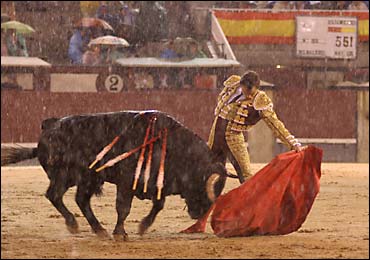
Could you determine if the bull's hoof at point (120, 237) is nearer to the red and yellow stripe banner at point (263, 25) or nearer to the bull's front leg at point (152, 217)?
the bull's front leg at point (152, 217)

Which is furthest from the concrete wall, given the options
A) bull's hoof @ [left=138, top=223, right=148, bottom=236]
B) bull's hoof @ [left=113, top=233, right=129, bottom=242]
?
bull's hoof @ [left=113, top=233, right=129, bottom=242]

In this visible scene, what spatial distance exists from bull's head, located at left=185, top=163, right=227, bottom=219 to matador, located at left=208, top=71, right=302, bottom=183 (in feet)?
1.29

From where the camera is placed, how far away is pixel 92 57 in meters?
15.1

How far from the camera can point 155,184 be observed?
227 inches

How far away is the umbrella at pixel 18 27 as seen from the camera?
1473cm

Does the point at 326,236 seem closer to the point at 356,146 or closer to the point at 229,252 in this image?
the point at 229,252

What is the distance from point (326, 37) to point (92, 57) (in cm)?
373

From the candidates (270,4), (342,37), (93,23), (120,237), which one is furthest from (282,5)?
(120,237)

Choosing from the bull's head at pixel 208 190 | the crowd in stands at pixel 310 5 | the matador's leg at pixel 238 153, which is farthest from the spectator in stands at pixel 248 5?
the bull's head at pixel 208 190

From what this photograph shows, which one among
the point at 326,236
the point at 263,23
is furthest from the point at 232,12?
the point at 326,236

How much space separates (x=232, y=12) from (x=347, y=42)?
188cm

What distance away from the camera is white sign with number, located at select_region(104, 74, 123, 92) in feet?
50.3

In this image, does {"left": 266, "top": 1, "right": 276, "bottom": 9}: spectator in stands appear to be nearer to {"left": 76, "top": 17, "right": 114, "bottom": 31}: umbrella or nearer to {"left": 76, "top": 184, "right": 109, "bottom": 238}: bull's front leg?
{"left": 76, "top": 17, "right": 114, "bottom": 31}: umbrella

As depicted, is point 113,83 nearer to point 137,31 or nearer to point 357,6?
point 137,31
